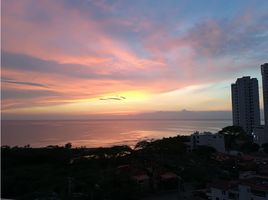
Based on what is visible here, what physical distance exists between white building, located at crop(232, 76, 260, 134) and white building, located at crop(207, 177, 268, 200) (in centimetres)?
1717

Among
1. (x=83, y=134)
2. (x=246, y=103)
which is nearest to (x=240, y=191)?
(x=246, y=103)

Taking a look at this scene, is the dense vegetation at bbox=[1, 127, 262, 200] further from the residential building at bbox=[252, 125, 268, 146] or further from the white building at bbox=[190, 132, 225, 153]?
the residential building at bbox=[252, 125, 268, 146]

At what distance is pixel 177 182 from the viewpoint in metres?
8.14

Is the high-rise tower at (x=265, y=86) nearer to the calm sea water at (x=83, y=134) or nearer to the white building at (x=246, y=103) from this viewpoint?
the white building at (x=246, y=103)

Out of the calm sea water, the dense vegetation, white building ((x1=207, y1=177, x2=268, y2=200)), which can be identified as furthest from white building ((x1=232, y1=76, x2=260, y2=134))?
white building ((x1=207, y1=177, x2=268, y2=200))

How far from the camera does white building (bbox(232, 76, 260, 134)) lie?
73.6 ft

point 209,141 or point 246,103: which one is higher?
point 246,103

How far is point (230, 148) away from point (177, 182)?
993cm

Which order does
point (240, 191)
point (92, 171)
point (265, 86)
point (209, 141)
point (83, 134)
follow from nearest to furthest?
point (240, 191) < point (92, 171) < point (209, 141) < point (265, 86) < point (83, 134)

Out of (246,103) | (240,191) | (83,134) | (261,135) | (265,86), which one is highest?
(265,86)

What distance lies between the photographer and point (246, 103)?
2281 centimetres

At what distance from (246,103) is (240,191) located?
18.1 metres

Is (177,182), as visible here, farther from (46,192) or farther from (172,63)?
(46,192)

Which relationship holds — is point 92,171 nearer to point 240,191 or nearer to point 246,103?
point 240,191
